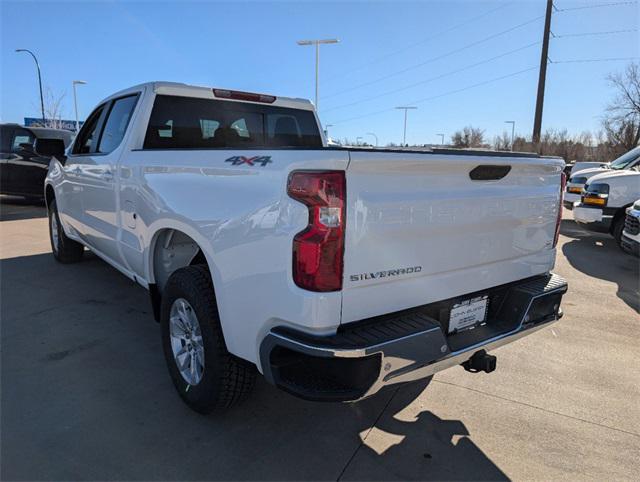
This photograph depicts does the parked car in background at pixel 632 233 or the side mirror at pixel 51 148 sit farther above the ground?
the side mirror at pixel 51 148

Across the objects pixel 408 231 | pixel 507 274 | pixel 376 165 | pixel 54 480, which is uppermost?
pixel 376 165

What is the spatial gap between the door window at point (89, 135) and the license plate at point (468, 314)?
393 cm

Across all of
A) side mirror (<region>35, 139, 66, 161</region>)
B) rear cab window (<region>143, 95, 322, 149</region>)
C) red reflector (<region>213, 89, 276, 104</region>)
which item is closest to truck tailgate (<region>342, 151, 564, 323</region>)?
rear cab window (<region>143, 95, 322, 149</region>)

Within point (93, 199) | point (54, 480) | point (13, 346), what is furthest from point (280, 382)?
point (93, 199)

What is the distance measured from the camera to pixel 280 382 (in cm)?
203

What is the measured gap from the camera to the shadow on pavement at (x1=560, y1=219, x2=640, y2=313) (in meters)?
5.66

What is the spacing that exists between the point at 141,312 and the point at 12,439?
1973 millimetres

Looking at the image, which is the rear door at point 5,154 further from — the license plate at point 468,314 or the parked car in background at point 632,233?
the parked car in background at point 632,233

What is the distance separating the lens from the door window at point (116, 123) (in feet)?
13.0

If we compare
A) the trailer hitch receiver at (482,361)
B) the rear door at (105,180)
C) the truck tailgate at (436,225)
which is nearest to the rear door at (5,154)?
the rear door at (105,180)

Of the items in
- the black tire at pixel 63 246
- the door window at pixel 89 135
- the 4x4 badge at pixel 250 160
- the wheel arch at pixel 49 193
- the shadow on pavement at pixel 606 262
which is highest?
the door window at pixel 89 135

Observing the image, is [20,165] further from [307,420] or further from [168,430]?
[307,420]

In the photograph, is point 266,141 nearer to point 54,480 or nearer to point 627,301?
point 54,480

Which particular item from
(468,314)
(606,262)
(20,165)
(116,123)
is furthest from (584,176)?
(20,165)
